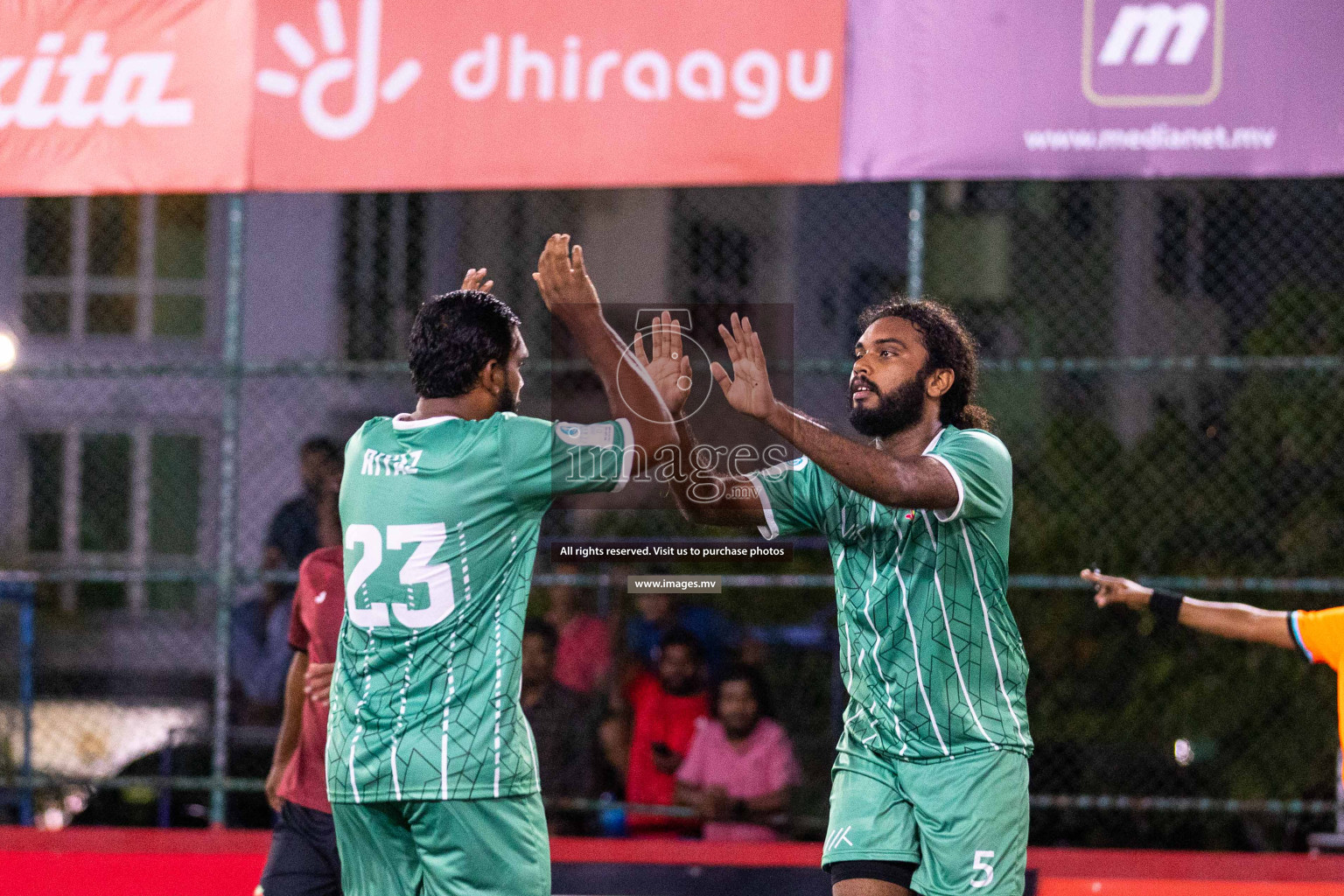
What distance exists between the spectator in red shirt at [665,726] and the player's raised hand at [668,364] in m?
3.29

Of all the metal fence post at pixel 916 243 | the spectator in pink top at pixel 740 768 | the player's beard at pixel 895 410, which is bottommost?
the spectator in pink top at pixel 740 768

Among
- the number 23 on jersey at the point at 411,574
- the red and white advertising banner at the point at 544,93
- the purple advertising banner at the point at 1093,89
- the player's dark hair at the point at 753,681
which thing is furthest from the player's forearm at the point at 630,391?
the player's dark hair at the point at 753,681

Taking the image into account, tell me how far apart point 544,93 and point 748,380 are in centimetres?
278

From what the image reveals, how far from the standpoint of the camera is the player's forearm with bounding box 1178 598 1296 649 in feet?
13.9

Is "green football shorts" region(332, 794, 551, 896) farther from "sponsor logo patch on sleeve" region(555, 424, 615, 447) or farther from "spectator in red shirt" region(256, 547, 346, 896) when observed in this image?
"spectator in red shirt" region(256, 547, 346, 896)

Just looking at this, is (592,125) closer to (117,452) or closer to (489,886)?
(489,886)

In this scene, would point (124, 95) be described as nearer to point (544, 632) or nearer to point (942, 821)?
point (544, 632)

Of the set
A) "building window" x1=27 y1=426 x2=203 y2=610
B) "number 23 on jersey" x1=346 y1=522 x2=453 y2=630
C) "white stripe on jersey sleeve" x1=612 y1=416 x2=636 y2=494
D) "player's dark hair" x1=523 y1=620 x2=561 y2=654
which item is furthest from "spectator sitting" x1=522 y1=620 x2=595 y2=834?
"building window" x1=27 y1=426 x2=203 y2=610

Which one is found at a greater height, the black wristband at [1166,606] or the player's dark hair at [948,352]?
the player's dark hair at [948,352]

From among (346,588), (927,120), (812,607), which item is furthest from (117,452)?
(346,588)

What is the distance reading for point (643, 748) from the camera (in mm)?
6238

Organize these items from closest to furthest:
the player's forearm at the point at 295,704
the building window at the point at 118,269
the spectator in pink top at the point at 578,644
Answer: the player's forearm at the point at 295,704, the spectator in pink top at the point at 578,644, the building window at the point at 118,269

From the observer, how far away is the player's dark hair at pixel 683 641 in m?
6.31

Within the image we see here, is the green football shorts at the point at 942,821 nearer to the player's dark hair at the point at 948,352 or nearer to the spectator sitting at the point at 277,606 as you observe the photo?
the player's dark hair at the point at 948,352
